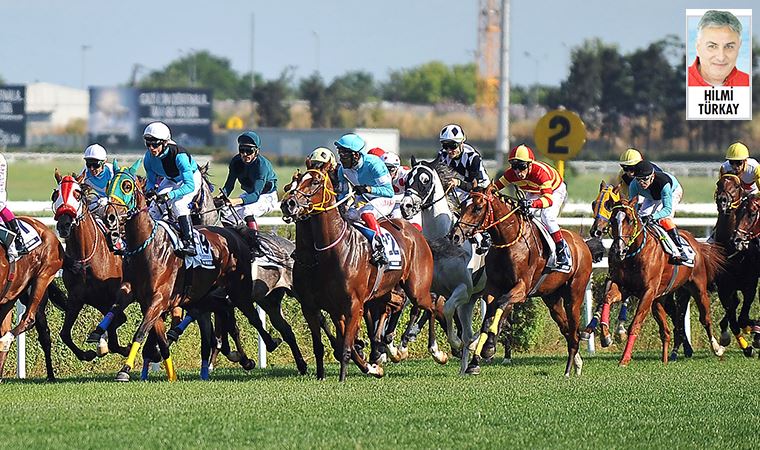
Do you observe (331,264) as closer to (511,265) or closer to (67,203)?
(511,265)

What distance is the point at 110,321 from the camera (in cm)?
1159

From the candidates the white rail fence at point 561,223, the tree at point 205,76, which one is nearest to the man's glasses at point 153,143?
the white rail fence at point 561,223

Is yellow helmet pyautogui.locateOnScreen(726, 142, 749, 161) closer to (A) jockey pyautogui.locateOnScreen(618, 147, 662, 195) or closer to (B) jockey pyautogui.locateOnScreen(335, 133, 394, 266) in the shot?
(A) jockey pyautogui.locateOnScreen(618, 147, 662, 195)

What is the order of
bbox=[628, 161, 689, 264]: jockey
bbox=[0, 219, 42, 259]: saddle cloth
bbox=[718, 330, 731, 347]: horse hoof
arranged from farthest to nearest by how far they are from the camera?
1. bbox=[718, 330, 731, 347]: horse hoof
2. bbox=[628, 161, 689, 264]: jockey
3. bbox=[0, 219, 42, 259]: saddle cloth

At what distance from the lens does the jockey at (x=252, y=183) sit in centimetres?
1298

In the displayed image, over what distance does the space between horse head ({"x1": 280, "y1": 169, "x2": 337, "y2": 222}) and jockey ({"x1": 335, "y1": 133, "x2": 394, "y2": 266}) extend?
579 millimetres

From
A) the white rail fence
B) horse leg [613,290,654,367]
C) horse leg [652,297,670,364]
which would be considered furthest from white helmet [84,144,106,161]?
horse leg [652,297,670,364]

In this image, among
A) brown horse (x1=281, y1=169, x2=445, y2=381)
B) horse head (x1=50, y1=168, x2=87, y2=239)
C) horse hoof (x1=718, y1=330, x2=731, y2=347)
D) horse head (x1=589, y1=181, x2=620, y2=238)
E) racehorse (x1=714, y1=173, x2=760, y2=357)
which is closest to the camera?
brown horse (x1=281, y1=169, x2=445, y2=381)

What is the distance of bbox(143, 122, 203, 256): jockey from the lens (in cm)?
1163

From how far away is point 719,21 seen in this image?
18.2m

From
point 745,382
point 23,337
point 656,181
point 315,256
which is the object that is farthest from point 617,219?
point 23,337

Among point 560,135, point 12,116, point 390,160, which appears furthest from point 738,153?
point 12,116

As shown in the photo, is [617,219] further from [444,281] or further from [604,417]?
[604,417]

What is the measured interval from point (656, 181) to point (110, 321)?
5399 millimetres
